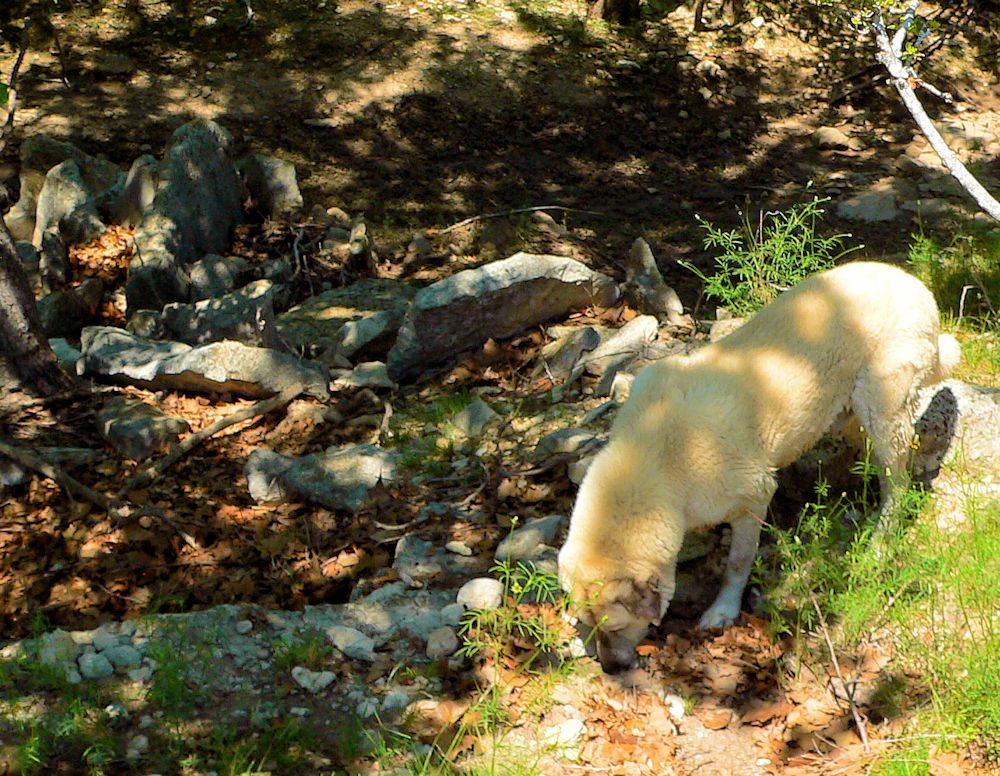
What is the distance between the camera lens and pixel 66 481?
5926mm

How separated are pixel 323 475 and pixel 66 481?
1394 millimetres

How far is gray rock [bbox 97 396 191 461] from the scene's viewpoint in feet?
20.9

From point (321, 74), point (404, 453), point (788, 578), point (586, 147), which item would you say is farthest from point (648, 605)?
point (321, 74)

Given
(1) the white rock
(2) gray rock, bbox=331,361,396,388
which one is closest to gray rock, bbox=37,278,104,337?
(2) gray rock, bbox=331,361,396,388

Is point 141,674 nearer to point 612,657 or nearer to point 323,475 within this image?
point 323,475

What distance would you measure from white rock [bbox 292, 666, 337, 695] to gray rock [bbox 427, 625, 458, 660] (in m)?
0.41

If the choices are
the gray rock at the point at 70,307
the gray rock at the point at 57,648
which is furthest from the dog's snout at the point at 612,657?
the gray rock at the point at 70,307

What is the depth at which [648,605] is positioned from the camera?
418cm

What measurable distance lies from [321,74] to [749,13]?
5.78m

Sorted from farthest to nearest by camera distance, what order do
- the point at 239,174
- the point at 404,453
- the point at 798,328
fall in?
the point at 239,174
the point at 404,453
the point at 798,328

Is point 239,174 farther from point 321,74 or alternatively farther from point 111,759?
point 111,759

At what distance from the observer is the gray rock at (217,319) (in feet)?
25.3

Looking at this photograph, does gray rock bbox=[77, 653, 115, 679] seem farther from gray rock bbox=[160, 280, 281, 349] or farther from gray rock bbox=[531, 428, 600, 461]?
gray rock bbox=[160, 280, 281, 349]

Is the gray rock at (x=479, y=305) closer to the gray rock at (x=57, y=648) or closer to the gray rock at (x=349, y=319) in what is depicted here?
the gray rock at (x=349, y=319)
